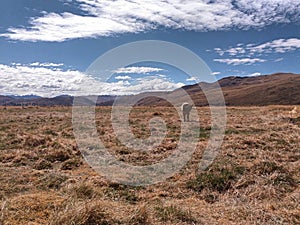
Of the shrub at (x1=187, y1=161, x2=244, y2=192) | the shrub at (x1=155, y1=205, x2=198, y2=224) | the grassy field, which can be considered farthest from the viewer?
the shrub at (x1=187, y1=161, x2=244, y2=192)

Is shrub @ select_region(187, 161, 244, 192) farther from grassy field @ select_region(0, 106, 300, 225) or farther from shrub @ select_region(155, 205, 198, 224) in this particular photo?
shrub @ select_region(155, 205, 198, 224)

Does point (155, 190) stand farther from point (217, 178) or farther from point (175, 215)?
point (175, 215)

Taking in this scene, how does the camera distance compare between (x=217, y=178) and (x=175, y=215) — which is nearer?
(x=175, y=215)

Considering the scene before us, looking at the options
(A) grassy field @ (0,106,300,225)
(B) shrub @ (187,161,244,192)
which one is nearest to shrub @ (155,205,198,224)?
(A) grassy field @ (0,106,300,225)

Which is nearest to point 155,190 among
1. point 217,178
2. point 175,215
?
point 217,178

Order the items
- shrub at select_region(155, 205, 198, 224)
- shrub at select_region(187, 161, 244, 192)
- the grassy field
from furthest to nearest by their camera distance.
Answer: shrub at select_region(187, 161, 244, 192), shrub at select_region(155, 205, 198, 224), the grassy field

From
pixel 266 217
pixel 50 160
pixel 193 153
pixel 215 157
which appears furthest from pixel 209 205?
pixel 50 160

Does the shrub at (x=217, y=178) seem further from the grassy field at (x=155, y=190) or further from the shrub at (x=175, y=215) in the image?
the shrub at (x=175, y=215)

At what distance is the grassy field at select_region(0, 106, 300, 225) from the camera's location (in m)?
6.16

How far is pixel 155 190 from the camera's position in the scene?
8.81 metres

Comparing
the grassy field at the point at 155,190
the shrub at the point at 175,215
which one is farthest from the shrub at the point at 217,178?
the shrub at the point at 175,215

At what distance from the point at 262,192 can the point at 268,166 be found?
91.6 inches

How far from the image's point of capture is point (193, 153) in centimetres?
1320

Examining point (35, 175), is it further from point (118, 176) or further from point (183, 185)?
point (183, 185)
